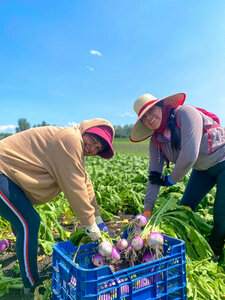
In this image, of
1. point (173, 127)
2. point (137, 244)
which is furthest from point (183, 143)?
point (137, 244)

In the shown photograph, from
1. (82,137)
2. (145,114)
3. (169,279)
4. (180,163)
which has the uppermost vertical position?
(145,114)

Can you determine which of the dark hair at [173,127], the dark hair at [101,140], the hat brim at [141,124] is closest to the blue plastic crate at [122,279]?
the dark hair at [101,140]

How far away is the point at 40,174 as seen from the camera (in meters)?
2.20

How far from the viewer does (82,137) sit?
2.20 metres

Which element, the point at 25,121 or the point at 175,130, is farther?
the point at 25,121

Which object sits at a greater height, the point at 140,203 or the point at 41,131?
the point at 41,131

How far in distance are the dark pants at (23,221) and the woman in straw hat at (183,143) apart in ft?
4.10

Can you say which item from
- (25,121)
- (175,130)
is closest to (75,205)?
(175,130)

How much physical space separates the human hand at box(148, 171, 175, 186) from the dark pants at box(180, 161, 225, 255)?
0.50 metres

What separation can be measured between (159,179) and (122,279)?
1415 millimetres

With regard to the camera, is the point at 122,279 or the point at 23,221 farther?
the point at 23,221

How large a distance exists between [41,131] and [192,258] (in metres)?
1.95

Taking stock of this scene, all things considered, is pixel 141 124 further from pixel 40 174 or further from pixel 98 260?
pixel 98 260

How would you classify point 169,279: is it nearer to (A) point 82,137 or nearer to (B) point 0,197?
(A) point 82,137
